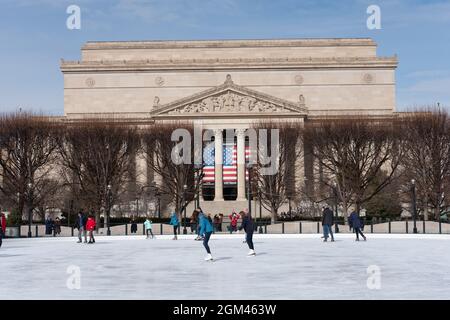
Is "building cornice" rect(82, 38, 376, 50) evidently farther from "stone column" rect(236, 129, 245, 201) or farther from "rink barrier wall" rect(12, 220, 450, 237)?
"rink barrier wall" rect(12, 220, 450, 237)

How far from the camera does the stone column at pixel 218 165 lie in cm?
Answer: 8619

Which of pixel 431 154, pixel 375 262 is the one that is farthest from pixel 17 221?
pixel 375 262

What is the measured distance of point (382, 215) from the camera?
69.6 meters

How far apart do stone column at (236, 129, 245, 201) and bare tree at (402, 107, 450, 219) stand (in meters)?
23.9

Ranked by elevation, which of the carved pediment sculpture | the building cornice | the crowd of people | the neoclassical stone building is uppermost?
the building cornice

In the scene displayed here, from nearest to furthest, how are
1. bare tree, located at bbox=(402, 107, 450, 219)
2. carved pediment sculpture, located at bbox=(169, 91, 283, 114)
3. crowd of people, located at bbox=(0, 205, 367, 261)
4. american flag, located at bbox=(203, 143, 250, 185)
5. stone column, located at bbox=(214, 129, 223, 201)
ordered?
crowd of people, located at bbox=(0, 205, 367, 261)
bare tree, located at bbox=(402, 107, 450, 219)
american flag, located at bbox=(203, 143, 250, 185)
stone column, located at bbox=(214, 129, 223, 201)
carved pediment sculpture, located at bbox=(169, 91, 283, 114)

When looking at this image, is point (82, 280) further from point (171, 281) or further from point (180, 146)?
point (180, 146)

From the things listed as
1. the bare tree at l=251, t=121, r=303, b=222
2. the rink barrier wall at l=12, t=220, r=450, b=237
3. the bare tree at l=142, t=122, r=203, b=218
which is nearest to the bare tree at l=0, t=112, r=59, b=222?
the rink barrier wall at l=12, t=220, r=450, b=237

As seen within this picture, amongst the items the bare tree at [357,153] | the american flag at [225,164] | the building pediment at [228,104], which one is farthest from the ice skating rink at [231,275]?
the building pediment at [228,104]

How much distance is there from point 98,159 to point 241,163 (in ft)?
81.5

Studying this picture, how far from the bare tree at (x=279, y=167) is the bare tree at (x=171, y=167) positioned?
19.0ft

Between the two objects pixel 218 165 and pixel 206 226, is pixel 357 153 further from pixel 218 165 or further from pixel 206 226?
pixel 206 226

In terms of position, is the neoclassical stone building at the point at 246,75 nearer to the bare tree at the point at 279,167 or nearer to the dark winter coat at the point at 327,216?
the bare tree at the point at 279,167

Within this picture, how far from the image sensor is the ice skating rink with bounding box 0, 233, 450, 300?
16.1 m
